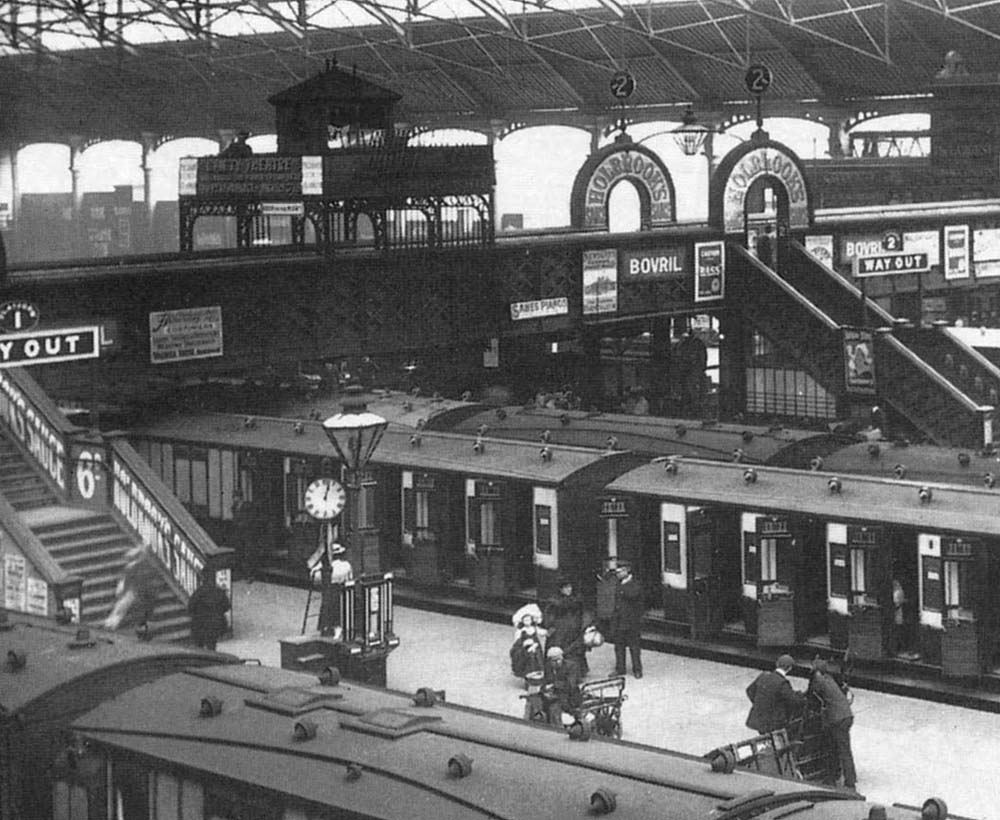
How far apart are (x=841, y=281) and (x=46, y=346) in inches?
824

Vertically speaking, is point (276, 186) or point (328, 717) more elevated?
point (276, 186)

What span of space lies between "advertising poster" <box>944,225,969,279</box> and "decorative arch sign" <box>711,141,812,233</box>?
4.05 m

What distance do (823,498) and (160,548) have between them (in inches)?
334

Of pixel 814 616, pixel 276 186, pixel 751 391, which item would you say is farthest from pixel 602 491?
pixel 751 391

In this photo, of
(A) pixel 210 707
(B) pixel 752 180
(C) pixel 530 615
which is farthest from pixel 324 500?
(B) pixel 752 180

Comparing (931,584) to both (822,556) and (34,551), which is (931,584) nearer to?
(822,556)

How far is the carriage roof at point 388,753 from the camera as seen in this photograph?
26.5 feet

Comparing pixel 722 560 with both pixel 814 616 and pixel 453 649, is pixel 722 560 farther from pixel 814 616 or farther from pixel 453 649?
pixel 453 649

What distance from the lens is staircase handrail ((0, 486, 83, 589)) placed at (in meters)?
19.9

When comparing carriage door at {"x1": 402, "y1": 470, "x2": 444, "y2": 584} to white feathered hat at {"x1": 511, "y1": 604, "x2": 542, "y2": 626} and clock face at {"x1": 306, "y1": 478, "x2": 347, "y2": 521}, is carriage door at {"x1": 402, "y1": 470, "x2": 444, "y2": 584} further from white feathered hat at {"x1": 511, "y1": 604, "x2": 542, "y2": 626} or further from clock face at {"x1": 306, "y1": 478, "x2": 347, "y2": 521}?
clock face at {"x1": 306, "y1": 478, "x2": 347, "y2": 521}

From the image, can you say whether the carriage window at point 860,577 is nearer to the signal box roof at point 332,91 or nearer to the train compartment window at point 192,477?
the train compartment window at point 192,477

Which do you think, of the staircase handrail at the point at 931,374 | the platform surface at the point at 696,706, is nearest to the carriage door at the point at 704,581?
the platform surface at the point at 696,706

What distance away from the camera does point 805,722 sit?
14742 mm

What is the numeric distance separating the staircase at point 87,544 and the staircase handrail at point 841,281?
1764cm
